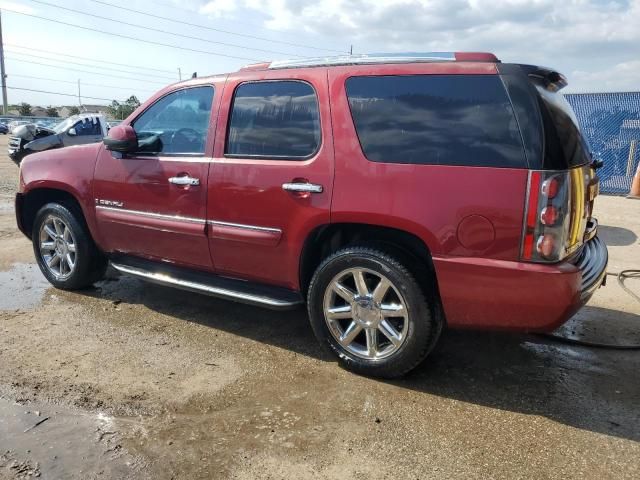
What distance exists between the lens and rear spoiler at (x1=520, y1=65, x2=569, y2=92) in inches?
117

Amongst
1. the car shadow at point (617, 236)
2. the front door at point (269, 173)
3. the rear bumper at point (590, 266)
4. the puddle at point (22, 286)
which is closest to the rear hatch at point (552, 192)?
the rear bumper at point (590, 266)

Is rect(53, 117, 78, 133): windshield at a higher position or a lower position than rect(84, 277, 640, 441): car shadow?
higher

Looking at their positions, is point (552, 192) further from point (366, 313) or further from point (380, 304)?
point (366, 313)

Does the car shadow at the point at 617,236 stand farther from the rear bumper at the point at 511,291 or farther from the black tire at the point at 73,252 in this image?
the black tire at the point at 73,252

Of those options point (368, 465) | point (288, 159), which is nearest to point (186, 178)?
point (288, 159)

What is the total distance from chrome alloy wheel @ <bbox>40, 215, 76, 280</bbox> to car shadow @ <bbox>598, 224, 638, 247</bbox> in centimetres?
645

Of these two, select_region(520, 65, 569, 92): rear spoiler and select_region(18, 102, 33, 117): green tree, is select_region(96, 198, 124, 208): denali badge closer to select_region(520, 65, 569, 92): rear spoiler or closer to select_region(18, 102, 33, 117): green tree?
select_region(520, 65, 569, 92): rear spoiler

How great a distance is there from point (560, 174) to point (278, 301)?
6.28 feet

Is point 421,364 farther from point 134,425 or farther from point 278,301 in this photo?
point 134,425

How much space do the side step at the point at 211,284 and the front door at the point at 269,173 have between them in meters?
0.08

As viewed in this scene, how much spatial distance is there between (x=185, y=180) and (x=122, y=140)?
2.19 ft

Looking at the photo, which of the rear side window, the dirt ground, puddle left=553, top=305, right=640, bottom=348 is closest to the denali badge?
the dirt ground

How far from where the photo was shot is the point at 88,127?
13180 mm

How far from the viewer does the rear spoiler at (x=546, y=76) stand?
117 inches
